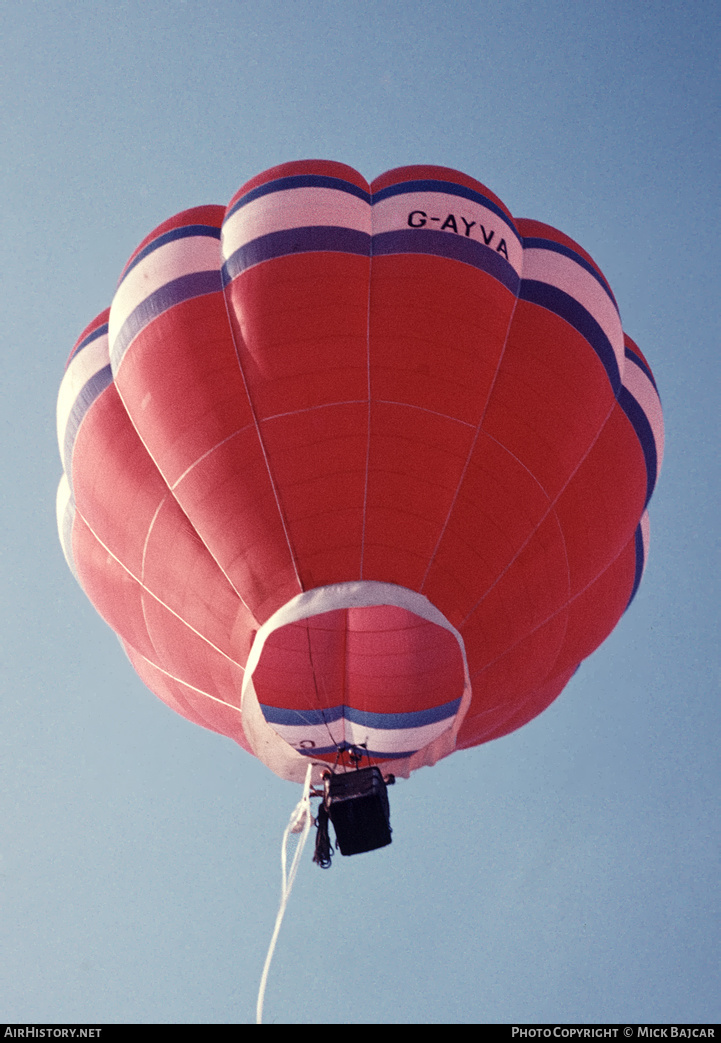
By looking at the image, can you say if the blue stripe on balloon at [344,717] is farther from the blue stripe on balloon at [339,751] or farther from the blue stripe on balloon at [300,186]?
the blue stripe on balloon at [300,186]

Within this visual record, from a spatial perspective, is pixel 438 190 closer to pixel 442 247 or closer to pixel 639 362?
pixel 442 247

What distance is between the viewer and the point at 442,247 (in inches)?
303

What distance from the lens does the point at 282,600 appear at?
23.6 ft

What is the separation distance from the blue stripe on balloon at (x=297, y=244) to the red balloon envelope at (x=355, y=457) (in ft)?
0.05

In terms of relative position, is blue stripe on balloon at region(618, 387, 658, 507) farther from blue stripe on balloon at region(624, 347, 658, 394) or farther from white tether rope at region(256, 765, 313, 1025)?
white tether rope at region(256, 765, 313, 1025)

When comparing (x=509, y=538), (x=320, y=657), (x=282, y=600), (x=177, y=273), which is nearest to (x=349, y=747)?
(x=320, y=657)

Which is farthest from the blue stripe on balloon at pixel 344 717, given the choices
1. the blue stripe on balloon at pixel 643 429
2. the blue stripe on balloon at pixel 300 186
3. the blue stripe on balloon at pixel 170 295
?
the blue stripe on balloon at pixel 300 186

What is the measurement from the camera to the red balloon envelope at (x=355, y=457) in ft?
23.8

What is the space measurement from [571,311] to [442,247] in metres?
1.07

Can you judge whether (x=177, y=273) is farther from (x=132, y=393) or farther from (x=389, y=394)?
(x=389, y=394)

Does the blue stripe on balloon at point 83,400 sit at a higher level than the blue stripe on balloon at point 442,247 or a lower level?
lower

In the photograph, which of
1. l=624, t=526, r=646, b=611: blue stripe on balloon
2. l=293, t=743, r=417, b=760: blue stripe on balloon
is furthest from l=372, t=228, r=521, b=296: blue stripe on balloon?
l=293, t=743, r=417, b=760: blue stripe on balloon

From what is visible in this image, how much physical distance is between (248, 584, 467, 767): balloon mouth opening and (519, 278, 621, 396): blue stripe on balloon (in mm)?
2369

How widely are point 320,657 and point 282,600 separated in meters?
0.62
